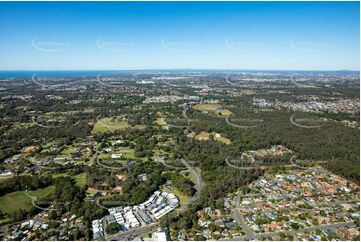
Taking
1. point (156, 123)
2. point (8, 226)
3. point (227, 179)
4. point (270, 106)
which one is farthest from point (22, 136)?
point (270, 106)

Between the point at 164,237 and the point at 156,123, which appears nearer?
the point at 164,237

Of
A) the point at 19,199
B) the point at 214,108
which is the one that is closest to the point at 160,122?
the point at 214,108

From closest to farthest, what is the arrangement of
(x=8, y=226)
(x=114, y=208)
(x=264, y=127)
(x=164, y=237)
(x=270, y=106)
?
(x=164, y=237) < (x=8, y=226) < (x=114, y=208) < (x=264, y=127) < (x=270, y=106)

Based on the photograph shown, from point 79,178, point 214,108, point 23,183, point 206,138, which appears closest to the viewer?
point 23,183

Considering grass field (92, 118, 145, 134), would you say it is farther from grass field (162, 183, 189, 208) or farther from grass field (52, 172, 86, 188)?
grass field (162, 183, 189, 208)

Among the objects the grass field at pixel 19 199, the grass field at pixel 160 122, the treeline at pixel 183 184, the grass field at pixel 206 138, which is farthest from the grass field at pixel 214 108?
the grass field at pixel 19 199

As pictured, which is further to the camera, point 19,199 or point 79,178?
point 79,178

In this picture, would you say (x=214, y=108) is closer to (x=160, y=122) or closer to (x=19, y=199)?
(x=160, y=122)

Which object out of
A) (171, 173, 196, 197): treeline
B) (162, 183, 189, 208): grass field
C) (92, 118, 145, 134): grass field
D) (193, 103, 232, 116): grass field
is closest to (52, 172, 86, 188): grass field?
(162, 183, 189, 208): grass field

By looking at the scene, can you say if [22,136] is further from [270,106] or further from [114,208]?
[270,106]
